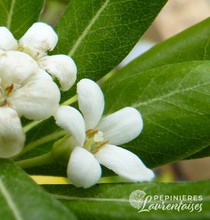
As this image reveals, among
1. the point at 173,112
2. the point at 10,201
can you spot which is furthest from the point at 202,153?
the point at 10,201

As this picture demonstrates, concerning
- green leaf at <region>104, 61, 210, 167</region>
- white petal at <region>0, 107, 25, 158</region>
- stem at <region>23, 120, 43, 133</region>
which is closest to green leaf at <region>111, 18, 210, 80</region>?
green leaf at <region>104, 61, 210, 167</region>

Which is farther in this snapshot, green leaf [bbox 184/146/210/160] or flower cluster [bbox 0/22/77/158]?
green leaf [bbox 184/146/210/160]

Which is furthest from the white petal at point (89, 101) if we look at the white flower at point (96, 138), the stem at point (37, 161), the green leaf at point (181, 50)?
the green leaf at point (181, 50)

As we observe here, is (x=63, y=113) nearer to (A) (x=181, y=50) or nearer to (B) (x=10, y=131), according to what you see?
(B) (x=10, y=131)

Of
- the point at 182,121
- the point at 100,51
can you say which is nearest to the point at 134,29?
the point at 100,51

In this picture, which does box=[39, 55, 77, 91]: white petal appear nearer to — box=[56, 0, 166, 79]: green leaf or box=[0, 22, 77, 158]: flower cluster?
box=[0, 22, 77, 158]: flower cluster

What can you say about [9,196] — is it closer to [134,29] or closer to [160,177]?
[134,29]

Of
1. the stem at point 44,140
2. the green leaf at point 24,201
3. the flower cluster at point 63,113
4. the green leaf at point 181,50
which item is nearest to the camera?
the green leaf at point 24,201

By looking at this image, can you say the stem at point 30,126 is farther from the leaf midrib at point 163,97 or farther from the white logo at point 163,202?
the white logo at point 163,202
